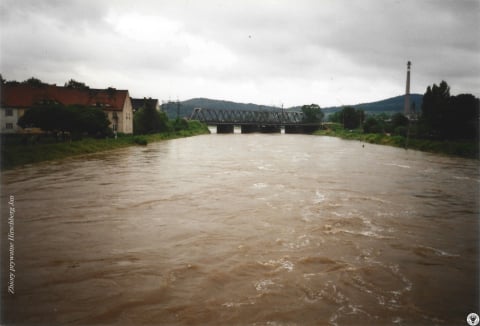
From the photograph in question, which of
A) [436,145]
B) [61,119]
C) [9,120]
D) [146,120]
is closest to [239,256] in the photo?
[61,119]

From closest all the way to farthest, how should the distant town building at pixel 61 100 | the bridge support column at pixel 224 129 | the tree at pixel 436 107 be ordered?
the tree at pixel 436 107
the distant town building at pixel 61 100
the bridge support column at pixel 224 129

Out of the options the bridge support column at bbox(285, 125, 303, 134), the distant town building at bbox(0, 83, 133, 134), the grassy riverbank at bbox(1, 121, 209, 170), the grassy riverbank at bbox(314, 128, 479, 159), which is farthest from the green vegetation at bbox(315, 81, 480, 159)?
the bridge support column at bbox(285, 125, 303, 134)

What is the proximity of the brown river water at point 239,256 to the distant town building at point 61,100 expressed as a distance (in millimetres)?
41284

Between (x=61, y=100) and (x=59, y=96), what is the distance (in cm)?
98

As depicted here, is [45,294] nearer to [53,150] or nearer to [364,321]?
[364,321]

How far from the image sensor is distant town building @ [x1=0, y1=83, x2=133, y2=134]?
5125 cm

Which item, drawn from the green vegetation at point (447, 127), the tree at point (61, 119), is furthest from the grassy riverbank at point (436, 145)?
the tree at point (61, 119)

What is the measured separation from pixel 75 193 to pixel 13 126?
44.3 m

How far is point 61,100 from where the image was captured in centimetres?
5769

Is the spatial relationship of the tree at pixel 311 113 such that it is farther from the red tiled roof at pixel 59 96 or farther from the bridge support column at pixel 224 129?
the red tiled roof at pixel 59 96

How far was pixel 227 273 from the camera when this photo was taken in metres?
7.82

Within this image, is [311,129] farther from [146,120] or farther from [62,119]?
[62,119]

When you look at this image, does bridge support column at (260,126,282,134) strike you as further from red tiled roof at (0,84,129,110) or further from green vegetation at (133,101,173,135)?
red tiled roof at (0,84,129,110)

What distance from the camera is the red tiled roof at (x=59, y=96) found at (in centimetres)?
5191
